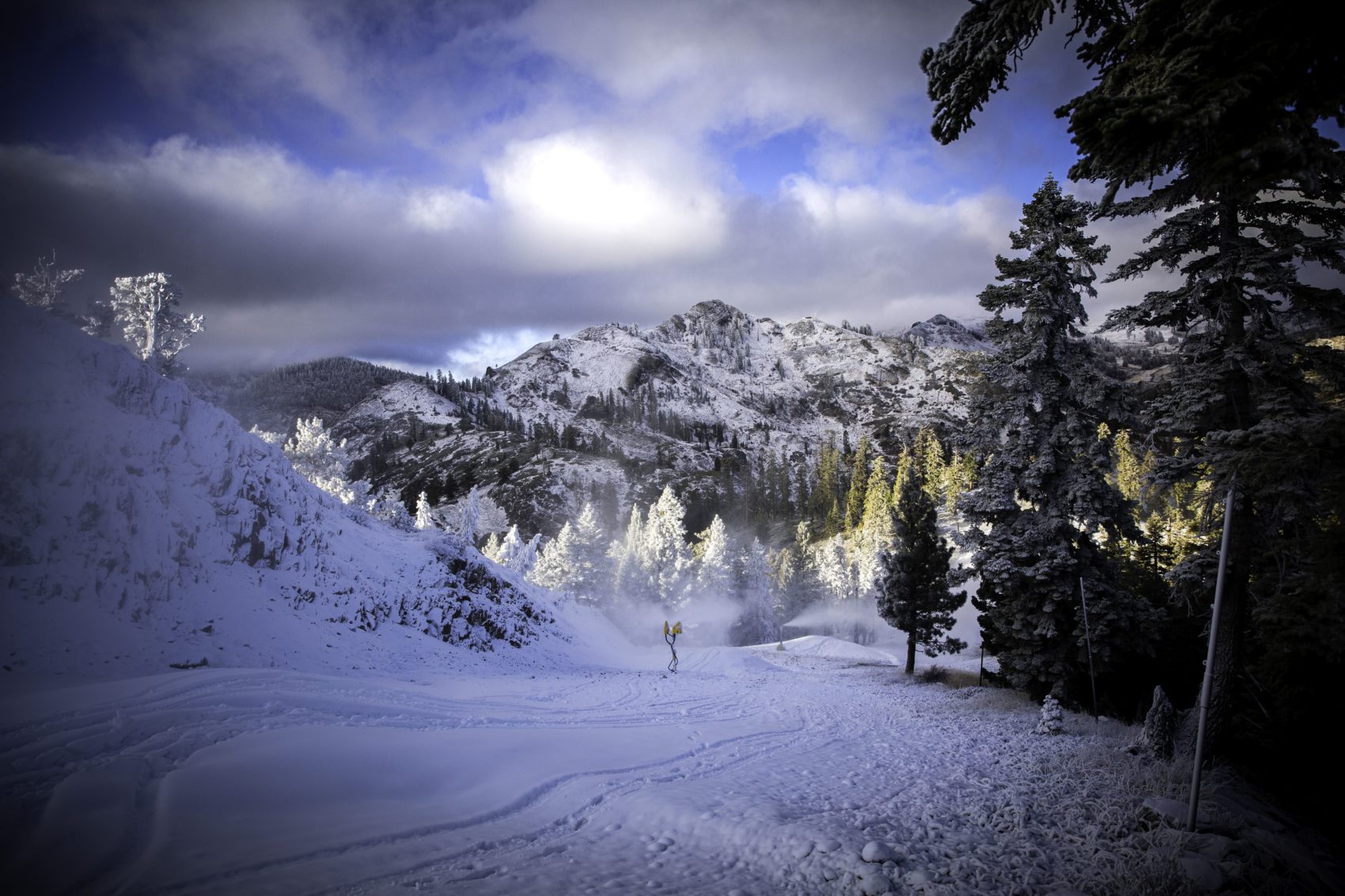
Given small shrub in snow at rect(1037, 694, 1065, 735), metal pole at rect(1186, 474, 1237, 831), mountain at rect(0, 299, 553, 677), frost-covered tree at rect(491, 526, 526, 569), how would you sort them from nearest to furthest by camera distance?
metal pole at rect(1186, 474, 1237, 831)
small shrub in snow at rect(1037, 694, 1065, 735)
mountain at rect(0, 299, 553, 677)
frost-covered tree at rect(491, 526, 526, 569)

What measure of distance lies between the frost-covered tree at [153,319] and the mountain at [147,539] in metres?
17.9

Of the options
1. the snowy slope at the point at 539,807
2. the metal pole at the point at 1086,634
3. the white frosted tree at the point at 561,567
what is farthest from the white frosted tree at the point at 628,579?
the metal pole at the point at 1086,634

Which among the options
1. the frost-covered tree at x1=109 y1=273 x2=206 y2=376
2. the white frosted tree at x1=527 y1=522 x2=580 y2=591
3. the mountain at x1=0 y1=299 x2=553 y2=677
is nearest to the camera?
the mountain at x1=0 y1=299 x2=553 y2=677

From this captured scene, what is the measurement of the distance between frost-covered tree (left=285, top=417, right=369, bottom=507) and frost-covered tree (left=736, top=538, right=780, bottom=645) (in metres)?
41.4

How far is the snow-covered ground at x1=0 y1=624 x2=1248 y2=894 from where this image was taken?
511 centimetres

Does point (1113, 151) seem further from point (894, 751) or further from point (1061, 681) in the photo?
point (1061, 681)

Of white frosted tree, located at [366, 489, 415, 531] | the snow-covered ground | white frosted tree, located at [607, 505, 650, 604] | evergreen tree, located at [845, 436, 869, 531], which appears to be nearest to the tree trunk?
the snow-covered ground

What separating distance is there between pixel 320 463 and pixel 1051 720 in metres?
51.5

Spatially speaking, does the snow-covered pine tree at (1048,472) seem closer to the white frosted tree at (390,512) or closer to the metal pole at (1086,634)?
the metal pole at (1086,634)

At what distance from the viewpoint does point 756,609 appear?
63.0m

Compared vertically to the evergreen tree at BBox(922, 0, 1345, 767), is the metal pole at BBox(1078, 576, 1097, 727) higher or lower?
lower

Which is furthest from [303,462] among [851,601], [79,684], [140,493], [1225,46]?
[851,601]

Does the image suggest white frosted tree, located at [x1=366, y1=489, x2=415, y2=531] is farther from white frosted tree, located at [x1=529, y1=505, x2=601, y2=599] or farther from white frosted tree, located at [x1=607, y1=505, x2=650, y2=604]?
white frosted tree, located at [x1=607, y1=505, x2=650, y2=604]

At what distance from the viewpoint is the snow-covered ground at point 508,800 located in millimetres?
5109
